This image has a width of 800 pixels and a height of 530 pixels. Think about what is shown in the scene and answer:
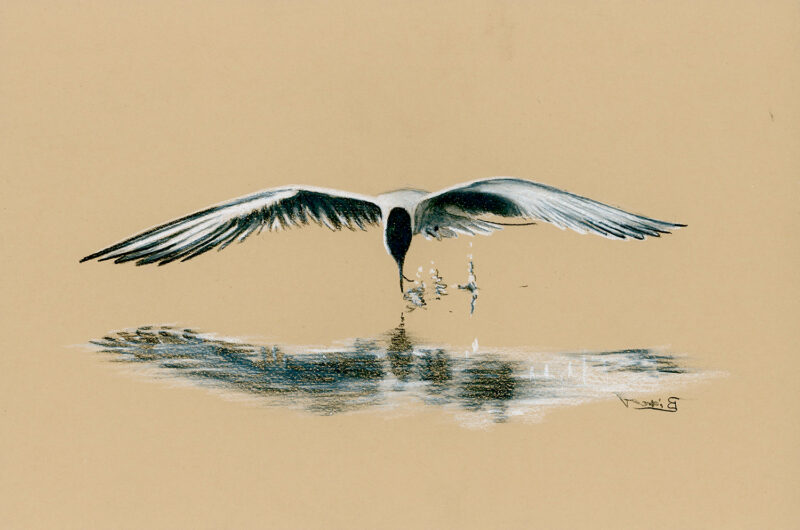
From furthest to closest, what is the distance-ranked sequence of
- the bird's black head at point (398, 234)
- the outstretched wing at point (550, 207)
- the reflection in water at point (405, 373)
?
1. the bird's black head at point (398, 234)
2. the outstretched wing at point (550, 207)
3. the reflection in water at point (405, 373)

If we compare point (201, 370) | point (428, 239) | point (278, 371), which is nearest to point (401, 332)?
point (428, 239)

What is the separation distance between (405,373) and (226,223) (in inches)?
61.9

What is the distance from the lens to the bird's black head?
495cm

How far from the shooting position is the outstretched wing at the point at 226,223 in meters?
4.54

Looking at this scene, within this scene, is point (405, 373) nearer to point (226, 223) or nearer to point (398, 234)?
point (398, 234)

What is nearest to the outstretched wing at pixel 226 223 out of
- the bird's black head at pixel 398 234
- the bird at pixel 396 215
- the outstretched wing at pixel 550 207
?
the bird at pixel 396 215

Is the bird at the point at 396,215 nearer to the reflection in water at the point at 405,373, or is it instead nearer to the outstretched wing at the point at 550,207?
the outstretched wing at the point at 550,207

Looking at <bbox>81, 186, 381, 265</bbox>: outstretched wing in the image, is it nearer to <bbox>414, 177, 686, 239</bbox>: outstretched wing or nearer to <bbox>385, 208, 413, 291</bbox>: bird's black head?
<bbox>385, 208, 413, 291</bbox>: bird's black head

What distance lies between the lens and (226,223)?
4844 mm

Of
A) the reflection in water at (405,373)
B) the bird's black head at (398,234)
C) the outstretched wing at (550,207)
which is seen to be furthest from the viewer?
the bird's black head at (398,234)

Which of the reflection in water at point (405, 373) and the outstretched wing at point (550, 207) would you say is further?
the outstretched wing at point (550, 207)

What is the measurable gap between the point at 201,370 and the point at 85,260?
93cm

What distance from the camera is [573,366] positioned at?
14.4 ft

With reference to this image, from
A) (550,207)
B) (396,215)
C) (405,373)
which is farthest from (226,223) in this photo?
(550,207)
